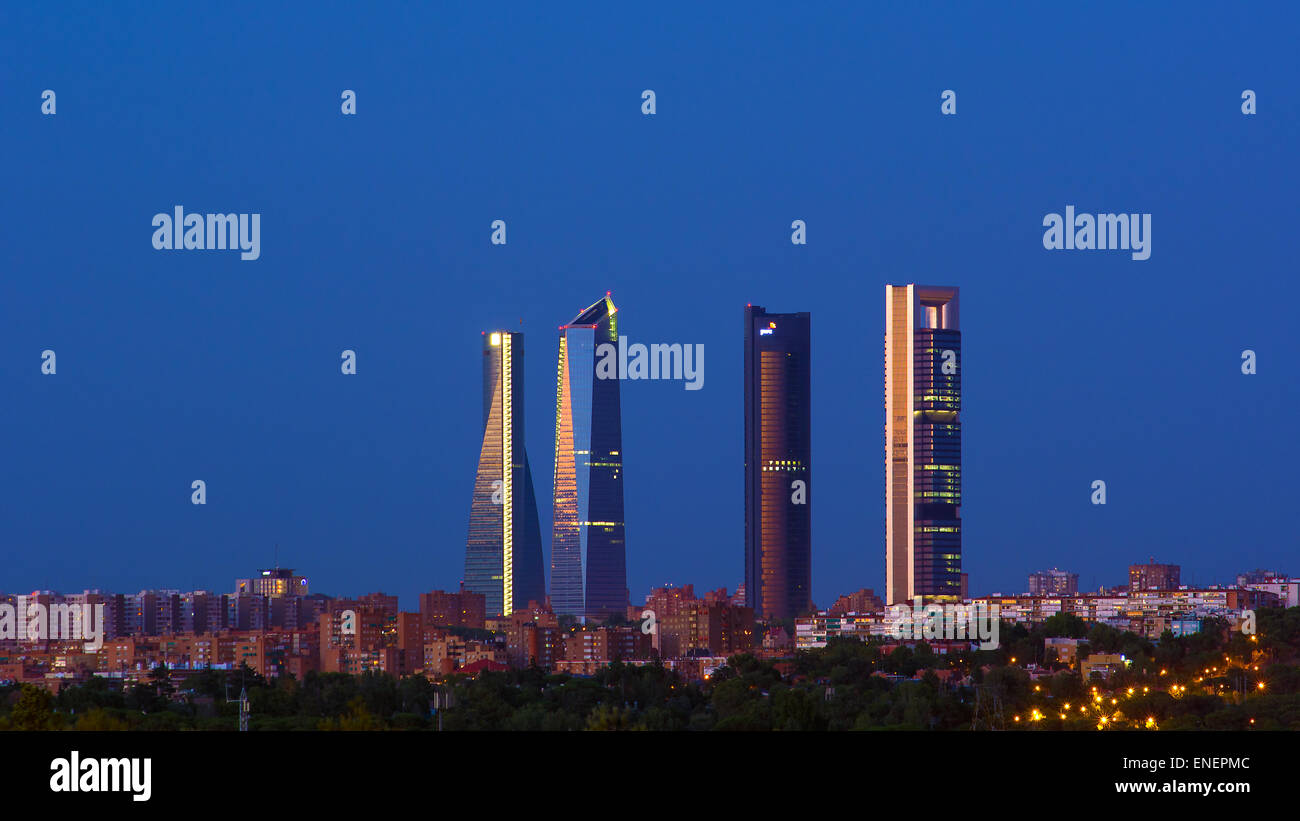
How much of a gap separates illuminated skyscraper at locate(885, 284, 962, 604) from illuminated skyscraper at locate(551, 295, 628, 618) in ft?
125

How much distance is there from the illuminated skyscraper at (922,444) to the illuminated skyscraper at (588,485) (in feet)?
125

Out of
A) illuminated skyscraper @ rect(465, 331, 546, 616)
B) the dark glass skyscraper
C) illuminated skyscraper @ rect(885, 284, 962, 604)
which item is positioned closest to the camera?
illuminated skyscraper @ rect(885, 284, 962, 604)

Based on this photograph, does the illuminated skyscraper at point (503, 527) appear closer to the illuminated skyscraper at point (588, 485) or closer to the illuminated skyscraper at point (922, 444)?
the illuminated skyscraper at point (588, 485)

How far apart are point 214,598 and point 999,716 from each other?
91.2 metres

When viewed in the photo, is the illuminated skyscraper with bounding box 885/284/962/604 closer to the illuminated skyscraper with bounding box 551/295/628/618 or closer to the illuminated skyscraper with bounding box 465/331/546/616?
the illuminated skyscraper with bounding box 551/295/628/618

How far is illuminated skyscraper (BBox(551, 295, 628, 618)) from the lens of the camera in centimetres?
19512

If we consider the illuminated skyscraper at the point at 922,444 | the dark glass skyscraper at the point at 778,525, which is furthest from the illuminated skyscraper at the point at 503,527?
the illuminated skyscraper at the point at 922,444

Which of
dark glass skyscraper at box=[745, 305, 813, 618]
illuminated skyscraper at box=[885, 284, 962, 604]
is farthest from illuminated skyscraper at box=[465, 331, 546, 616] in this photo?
illuminated skyscraper at box=[885, 284, 962, 604]

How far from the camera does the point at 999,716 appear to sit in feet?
171

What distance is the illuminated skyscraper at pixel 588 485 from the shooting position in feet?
640
